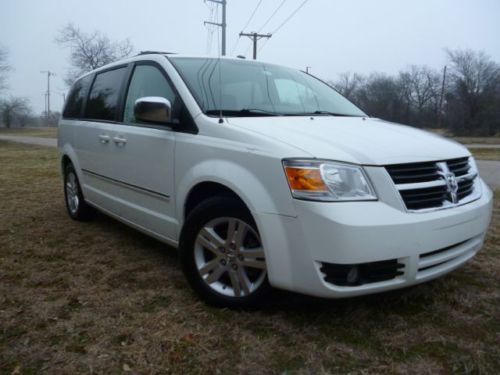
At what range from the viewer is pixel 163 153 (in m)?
3.05

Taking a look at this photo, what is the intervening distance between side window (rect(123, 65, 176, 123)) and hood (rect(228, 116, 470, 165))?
71 cm

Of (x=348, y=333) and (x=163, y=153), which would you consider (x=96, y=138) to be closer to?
(x=163, y=153)

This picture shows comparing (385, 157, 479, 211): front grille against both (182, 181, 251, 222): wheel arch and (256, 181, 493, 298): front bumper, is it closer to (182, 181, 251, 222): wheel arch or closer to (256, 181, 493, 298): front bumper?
(256, 181, 493, 298): front bumper

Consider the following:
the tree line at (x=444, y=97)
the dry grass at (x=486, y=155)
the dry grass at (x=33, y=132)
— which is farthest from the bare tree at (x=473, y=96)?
the dry grass at (x=33, y=132)

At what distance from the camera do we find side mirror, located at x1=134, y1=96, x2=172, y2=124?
112 inches

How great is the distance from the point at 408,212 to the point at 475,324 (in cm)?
87

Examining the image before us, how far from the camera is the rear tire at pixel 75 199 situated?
486cm

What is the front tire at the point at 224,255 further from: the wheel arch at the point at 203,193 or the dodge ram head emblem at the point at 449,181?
the dodge ram head emblem at the point at 449,181

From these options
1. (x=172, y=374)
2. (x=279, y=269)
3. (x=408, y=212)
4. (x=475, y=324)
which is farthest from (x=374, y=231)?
(x=172, y=374)

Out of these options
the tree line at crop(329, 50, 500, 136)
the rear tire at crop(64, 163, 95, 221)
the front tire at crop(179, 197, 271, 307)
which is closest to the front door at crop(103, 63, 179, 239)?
the front tire at crop(179, 197, 271, 307)

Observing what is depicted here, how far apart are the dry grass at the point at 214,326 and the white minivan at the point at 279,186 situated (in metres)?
0.28

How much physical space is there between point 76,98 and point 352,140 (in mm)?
3655

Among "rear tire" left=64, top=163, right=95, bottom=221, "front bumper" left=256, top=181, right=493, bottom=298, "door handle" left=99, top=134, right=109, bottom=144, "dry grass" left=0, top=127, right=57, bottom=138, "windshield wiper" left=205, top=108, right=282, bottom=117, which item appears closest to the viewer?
"front bumper" left=256, top=181, right=493, bottom=298

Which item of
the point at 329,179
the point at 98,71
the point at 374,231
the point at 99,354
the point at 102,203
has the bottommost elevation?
the point at 99,354
